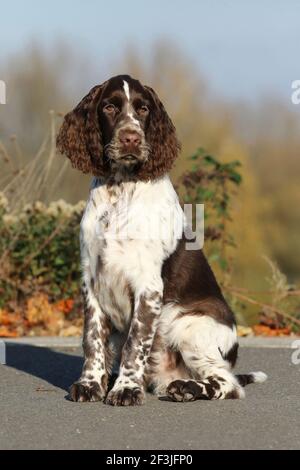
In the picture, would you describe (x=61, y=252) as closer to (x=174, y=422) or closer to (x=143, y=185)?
(x=143, y=185)

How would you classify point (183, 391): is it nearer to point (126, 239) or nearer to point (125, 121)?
point (126, 239)

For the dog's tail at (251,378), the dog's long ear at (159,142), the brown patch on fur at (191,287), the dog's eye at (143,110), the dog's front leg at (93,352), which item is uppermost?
the dog's eye at (143,110)

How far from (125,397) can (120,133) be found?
5.06 feet

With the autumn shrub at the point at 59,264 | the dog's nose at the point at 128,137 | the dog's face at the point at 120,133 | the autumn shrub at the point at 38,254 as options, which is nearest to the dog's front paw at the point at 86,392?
the dog's face at the point at 120,133

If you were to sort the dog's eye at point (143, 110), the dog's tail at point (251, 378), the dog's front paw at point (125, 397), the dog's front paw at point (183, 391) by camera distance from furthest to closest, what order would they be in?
the dog's tail at point (251, 378), the dog's eye at point (143, 110), the dog's front paw at point (183, 391), the dog's front paw at point (125, 397)

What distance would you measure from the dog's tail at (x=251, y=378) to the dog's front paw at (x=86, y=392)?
0.96m

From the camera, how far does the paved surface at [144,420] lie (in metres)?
4.68

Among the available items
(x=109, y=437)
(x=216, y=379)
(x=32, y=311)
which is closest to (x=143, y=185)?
(x=216, y=379)

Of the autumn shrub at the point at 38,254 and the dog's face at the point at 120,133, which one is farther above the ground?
the dog's face at the point at 120,133

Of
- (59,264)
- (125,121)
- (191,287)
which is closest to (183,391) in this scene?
(191,287)

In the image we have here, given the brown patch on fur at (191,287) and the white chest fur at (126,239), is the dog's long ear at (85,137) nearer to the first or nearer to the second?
the white chest fur at (126,239)

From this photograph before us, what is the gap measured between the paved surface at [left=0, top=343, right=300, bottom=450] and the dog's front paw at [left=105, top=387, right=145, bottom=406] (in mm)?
64

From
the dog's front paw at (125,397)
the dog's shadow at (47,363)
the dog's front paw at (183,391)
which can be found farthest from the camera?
the dog's shadow at (47,363)

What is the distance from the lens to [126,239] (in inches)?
233
